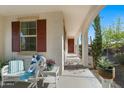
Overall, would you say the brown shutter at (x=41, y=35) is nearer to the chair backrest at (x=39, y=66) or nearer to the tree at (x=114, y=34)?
the chair backrest at (x=39, y=66)

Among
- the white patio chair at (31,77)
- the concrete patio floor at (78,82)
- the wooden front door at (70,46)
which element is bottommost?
the concrete patio floor at (78,82)

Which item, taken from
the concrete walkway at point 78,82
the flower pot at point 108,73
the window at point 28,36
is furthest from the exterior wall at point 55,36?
the flower pot at point 108,73

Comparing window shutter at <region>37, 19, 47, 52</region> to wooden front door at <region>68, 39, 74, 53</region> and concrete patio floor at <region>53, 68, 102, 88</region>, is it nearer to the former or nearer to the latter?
concrete patio floor at <region>53, 68, 102, 88</region>

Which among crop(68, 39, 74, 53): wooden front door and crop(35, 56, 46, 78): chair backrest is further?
crop(68, 39, 74, 53): wooden front door

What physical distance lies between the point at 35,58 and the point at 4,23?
2.80 meters

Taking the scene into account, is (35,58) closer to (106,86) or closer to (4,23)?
(106,86)

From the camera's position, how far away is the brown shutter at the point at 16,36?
6.93m

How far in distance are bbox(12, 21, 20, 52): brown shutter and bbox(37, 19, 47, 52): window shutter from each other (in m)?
0.85

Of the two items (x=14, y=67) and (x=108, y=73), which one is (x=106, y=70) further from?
(x=14, y=67)

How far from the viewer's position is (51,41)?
260 inches

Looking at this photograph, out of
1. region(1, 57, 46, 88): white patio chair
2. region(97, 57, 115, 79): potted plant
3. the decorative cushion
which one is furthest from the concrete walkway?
the decorative cushion

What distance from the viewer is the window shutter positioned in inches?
262

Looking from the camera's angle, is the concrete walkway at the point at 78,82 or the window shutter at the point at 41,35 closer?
the concrete walkway at the point at 78,82
